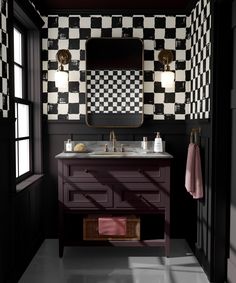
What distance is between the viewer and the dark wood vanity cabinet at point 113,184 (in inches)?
145

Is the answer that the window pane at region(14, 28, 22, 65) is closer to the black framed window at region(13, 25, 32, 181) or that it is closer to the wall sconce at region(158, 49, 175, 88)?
the black framed window at region(13, 25, 32, 181)

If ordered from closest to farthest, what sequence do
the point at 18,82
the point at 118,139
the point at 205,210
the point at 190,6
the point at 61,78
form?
1. the point at 205,210
2. the point at 18,82
3. the point at 190,6
4. the point at 61,78
5. the point at 118,139

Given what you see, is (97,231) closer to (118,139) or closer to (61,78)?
(118,139)

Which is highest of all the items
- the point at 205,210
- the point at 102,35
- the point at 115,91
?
the point at 102,35

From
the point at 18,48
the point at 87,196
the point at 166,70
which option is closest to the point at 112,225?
the point at 87,196

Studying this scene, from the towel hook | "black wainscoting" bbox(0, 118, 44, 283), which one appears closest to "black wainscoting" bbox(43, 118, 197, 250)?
the towel hook

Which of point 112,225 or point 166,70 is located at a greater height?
point 166,70

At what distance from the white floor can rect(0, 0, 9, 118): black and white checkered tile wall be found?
1498 millimetres

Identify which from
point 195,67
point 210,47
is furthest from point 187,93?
point 210,47

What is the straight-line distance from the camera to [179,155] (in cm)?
435

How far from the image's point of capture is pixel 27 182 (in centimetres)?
363

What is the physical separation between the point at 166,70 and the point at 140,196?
145 cm

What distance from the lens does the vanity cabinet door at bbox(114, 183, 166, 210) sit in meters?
3.70

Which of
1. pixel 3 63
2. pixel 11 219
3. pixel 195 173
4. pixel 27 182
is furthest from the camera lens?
pixel 27 182
